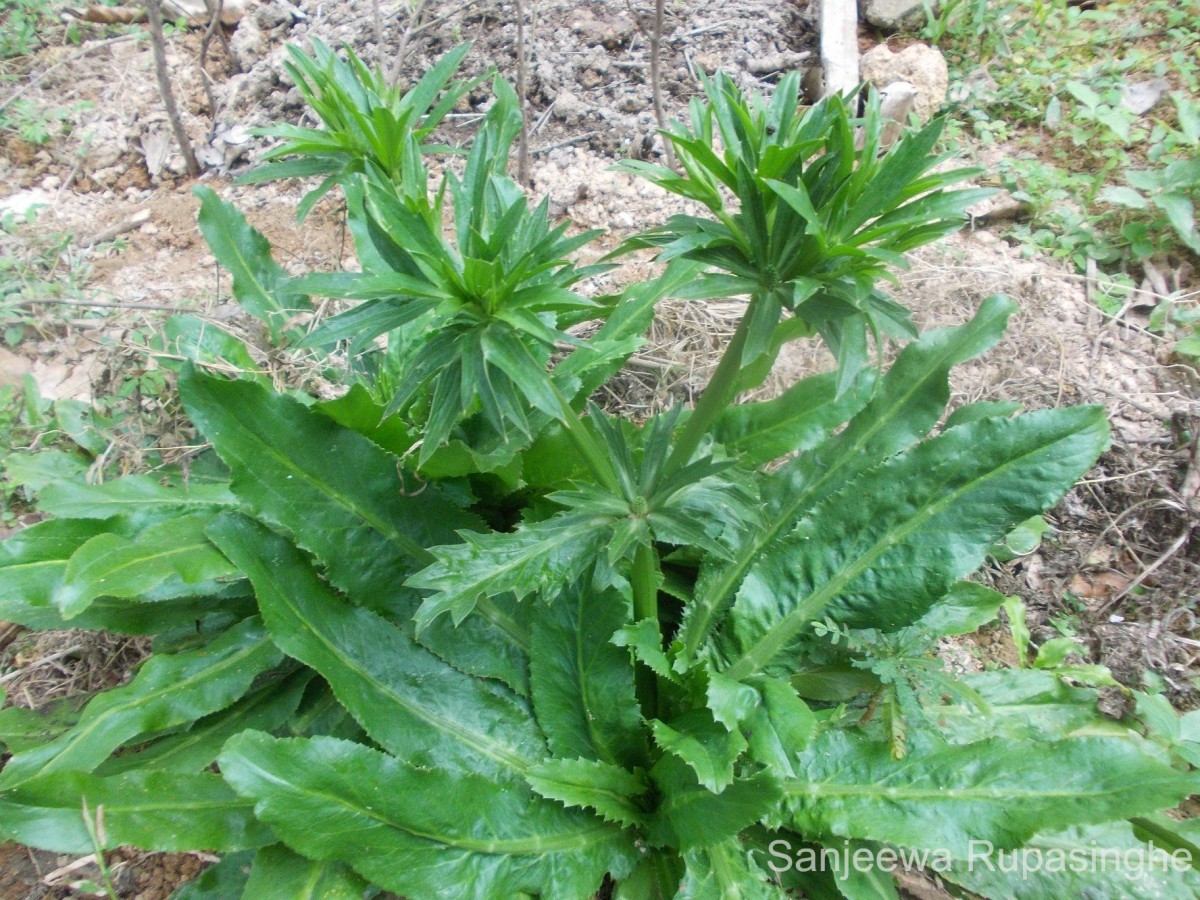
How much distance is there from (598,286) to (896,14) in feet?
6.21

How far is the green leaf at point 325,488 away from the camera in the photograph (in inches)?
62.7

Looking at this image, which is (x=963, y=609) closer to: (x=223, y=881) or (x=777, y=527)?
(x=777, y=527)

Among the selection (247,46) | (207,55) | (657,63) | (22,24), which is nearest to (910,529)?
(657,63)

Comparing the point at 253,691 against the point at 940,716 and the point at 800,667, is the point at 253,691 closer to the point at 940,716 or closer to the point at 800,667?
the point at 800,667

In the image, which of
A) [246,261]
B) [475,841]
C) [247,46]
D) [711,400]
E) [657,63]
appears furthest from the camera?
[247,46]

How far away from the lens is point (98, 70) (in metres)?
3.66

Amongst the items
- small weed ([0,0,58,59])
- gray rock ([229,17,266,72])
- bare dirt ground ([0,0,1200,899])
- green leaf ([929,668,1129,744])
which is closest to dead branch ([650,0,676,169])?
bare dirt ground ([0,0,1200,899])

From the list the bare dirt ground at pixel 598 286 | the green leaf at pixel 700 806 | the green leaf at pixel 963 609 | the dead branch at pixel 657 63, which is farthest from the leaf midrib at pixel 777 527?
the dead branch at pixel 657 63

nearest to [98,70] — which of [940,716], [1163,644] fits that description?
[940,716]

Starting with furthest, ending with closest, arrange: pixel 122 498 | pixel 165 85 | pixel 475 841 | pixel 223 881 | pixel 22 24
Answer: pixel 22 24 < pixel 165 85 < pixel 122 498 < pixel 223 881 < pixel 475 841

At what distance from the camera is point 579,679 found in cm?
170

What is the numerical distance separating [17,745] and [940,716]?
2120mm

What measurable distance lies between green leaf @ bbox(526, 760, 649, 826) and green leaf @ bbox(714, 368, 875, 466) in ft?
2.60

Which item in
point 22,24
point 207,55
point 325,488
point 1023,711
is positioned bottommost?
point 1023,711
